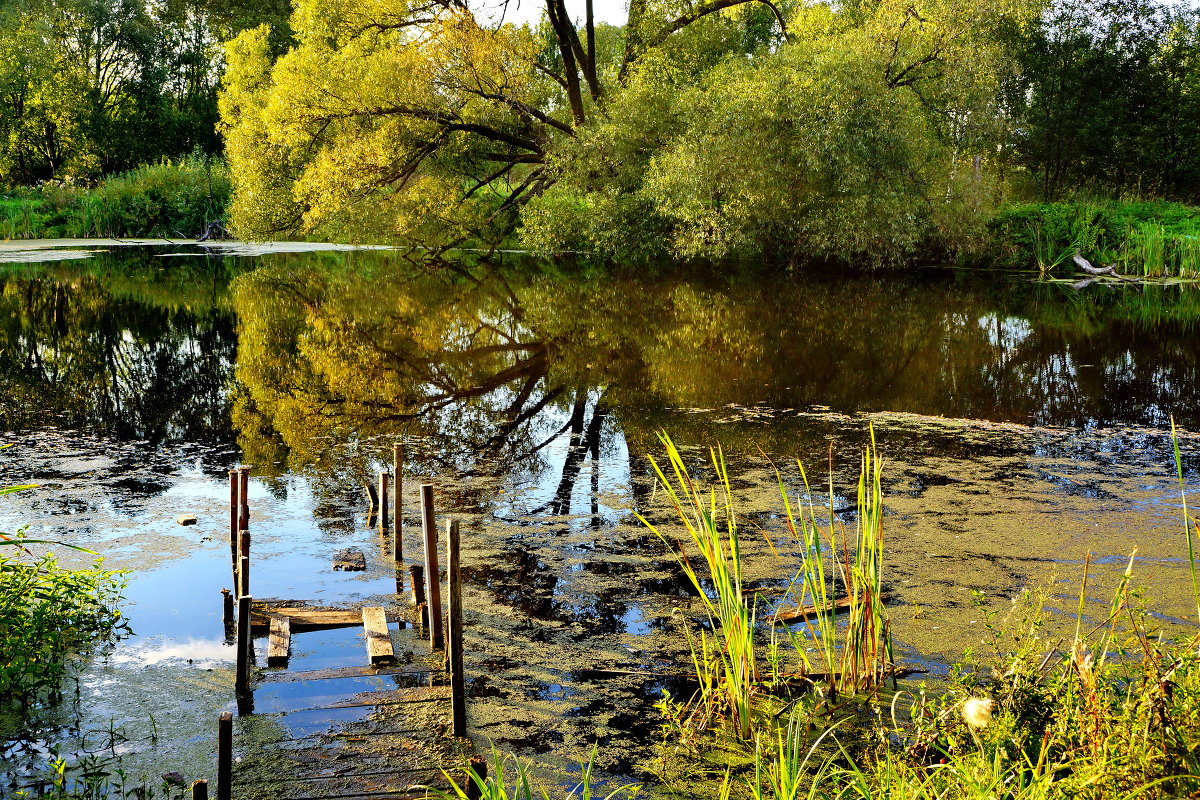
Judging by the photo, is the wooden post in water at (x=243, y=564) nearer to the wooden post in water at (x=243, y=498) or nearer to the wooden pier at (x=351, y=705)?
the wooden pier at (x=351, y=705)

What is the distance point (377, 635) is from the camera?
5.89m

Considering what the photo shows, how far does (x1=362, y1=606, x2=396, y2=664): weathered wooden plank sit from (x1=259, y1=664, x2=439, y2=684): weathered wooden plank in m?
0.10

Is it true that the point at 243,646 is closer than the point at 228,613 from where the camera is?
Yes

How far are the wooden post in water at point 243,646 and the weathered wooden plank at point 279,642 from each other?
278mm

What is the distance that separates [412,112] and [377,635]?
76.5 ft

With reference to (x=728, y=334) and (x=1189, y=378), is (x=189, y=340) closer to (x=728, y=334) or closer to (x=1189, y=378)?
(x=728, y=334)

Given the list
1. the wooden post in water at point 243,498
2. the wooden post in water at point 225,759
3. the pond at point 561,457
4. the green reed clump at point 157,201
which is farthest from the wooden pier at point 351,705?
the green reed clump at point 157,201

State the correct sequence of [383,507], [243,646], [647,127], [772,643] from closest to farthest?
1. [243,646]
2. [772,643]
3. [383,507]
4. [647,127]

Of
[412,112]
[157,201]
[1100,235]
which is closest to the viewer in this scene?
[412,112]

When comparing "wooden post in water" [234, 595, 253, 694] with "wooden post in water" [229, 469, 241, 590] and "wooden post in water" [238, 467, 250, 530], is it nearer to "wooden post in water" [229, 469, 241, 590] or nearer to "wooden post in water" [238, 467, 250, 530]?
"wooden post in water" [229, 469, 241, 590]

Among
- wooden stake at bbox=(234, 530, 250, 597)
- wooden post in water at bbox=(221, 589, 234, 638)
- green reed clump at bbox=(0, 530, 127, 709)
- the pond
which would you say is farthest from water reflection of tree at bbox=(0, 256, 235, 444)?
wooden stake at bbox=(234, 530, 250, 597)

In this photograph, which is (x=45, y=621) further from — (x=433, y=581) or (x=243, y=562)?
(x=433, y=581)

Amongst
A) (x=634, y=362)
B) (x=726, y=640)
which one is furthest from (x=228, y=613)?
(x=634, y=362)

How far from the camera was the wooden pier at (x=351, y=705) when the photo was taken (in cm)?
446
